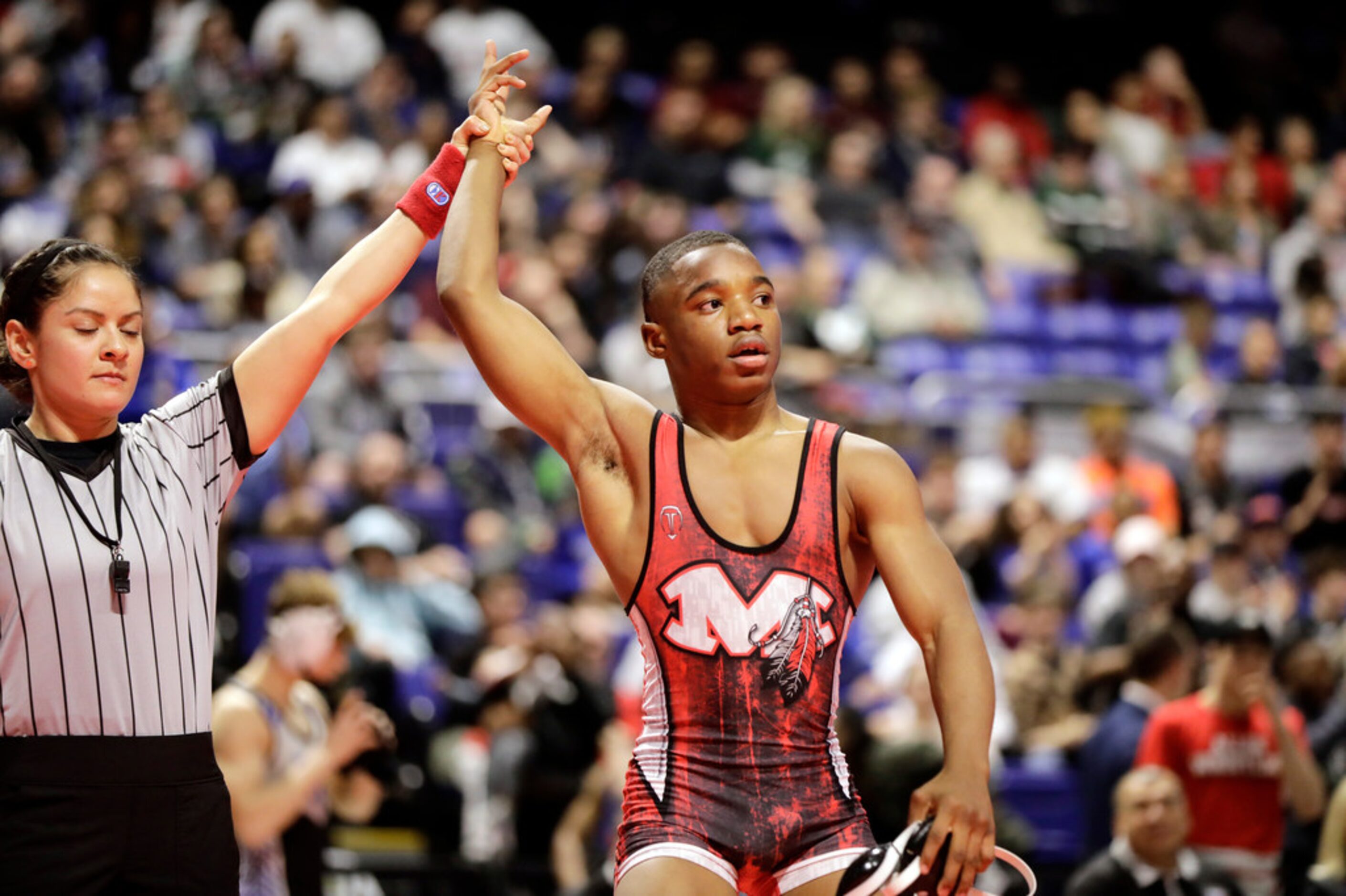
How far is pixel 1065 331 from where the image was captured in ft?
41.1

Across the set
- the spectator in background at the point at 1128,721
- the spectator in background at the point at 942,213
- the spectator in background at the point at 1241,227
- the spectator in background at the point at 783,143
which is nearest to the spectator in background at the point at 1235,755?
the spectator in background at the point at 1128,721

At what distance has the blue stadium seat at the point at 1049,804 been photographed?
7855mm

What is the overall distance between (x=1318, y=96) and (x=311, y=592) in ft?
44.9

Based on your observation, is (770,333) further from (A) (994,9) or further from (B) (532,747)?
(A) (994,9)

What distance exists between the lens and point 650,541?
132 inches

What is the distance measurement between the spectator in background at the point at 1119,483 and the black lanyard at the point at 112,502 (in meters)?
8.05

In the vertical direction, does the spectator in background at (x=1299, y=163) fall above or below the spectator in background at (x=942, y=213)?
above

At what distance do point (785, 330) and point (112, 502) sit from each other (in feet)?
25.8

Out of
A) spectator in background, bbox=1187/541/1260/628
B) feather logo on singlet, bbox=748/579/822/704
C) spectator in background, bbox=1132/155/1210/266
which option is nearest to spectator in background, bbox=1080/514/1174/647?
spectator in background, bbox=1187/541/1260/628

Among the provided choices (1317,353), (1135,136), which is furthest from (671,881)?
(1135,136)

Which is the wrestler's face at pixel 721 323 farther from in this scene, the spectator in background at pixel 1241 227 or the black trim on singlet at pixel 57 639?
the spectator in background at pixel 1241 227

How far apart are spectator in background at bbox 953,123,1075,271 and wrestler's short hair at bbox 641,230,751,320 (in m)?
9.94

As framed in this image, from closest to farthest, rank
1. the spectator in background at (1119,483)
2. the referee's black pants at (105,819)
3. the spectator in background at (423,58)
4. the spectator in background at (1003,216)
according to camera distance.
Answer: the referee's black pants at (105,819) < the spectator in background at (1119,483) < the spectator in background at (423,58) < the spectator in background at (1003,216)

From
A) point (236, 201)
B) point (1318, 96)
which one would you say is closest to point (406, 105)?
point (236, 201)
